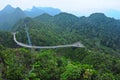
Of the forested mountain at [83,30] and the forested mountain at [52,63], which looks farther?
the forested mountain at [83,30]

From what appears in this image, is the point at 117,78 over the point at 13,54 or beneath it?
beneath

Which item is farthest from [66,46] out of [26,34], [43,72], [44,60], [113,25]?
[113,25]

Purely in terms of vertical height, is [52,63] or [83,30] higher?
[52,63]

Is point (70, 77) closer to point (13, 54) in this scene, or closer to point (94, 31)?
point (13, 54)

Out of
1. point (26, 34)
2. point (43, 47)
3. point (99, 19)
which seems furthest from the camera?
point (99, 19)

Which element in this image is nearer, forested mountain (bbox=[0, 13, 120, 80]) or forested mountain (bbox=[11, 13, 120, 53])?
forested mountain (bbox=[0, 13, 120, 80])

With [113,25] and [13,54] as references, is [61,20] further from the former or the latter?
[13,54]

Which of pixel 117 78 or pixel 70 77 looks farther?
pixel 117 78

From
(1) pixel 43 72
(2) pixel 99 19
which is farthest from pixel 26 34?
(2) pixel 99 19

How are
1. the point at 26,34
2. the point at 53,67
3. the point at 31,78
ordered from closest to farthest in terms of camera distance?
the point at 31,78 → the point at 53,67 → the point at 26,34

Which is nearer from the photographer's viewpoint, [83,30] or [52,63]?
[52,63]
